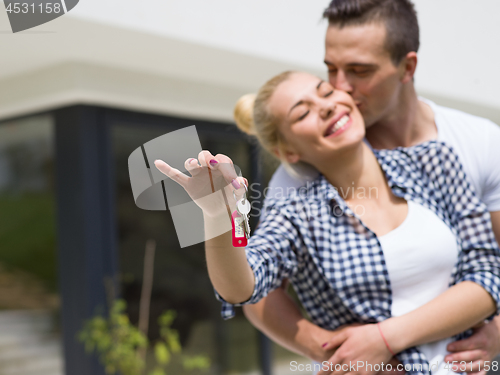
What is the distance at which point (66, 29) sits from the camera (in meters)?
2.21

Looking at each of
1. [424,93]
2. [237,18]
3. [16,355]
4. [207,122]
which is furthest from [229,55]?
[16,355]

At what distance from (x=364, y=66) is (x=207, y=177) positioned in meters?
0.75

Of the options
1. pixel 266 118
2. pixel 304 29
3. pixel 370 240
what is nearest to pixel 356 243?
pixel 370 240

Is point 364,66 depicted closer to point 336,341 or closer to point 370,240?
point 370,240

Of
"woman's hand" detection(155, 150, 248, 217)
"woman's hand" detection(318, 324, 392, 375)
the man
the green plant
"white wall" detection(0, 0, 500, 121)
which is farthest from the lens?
the green plant

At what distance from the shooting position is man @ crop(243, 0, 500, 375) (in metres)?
1.23

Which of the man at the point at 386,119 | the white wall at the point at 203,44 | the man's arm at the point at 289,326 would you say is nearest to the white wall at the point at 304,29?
the white wall at the point at 203,44

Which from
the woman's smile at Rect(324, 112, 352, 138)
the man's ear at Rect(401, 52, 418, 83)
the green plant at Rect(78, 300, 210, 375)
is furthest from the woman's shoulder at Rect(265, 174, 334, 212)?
the green plant at Rect(78, 300, 210, 375)

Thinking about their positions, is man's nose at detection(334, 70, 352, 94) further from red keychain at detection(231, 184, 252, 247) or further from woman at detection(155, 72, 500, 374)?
red keychain at detection(231, 184, 252, 247)

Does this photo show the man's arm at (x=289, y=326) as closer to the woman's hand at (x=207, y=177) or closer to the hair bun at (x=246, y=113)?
the hair bun at (x=246, y=113)

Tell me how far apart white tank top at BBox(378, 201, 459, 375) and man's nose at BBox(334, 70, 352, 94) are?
1.04ft

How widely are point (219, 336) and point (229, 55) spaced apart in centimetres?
189

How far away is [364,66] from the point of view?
1.31 m

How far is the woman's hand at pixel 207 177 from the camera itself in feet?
2.21
